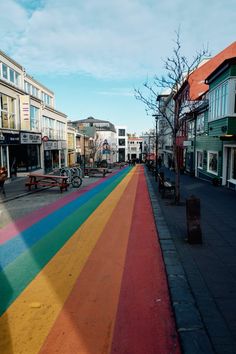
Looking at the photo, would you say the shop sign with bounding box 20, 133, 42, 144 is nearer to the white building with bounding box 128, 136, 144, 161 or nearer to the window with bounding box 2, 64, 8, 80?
the window with bounding box 2, 64, 8, 80

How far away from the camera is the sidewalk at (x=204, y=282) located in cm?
357

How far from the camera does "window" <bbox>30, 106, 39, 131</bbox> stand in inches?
1093

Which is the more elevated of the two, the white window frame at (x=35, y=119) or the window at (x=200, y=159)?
the white window frame at (x=35, y=119)

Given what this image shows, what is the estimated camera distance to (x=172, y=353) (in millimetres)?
3336

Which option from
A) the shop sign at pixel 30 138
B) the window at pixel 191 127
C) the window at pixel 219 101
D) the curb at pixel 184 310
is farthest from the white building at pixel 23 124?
the curb at pixel 184 310

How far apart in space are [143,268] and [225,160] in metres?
14.5

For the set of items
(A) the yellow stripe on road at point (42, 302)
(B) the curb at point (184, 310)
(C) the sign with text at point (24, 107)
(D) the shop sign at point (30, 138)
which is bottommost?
(A) the yellow stripe on road at point (42, 302)

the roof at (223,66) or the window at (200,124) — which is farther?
the window at (200,124)

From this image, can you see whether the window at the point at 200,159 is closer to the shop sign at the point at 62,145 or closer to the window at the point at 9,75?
the window at the point at 9,75

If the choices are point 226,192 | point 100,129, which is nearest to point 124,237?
point 226,192

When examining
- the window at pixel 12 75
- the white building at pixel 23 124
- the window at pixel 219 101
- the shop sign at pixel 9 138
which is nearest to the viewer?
the window at pixel 219 101

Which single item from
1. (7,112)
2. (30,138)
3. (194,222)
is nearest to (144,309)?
(194,222)

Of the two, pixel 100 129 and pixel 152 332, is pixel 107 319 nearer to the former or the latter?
pixel 152 332

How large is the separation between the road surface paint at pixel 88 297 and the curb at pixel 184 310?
117 mm
